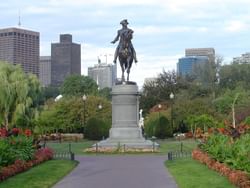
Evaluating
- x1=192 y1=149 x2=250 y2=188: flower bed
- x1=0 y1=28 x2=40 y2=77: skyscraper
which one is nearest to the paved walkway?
x1=192 y1=149 x2=250 y2=188: flower bed

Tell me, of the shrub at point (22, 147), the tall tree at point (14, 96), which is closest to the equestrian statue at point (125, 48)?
the shrub at point (22, 147)

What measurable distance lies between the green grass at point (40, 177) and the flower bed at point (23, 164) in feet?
0.73

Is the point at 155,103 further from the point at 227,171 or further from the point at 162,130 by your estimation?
the point at 227,171

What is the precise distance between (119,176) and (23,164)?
440cm

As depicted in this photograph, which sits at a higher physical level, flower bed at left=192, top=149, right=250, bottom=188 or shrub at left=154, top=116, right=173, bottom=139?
shrub at left=154, top=116, right=173, bottom=139

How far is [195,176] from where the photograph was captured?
19.3 metres

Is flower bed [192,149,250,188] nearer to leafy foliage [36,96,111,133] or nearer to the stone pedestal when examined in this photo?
the stone pedestal

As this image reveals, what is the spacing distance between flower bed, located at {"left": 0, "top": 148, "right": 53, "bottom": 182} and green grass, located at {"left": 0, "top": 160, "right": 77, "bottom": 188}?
0.22 metres

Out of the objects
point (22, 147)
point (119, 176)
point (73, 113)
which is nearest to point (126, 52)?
point (22, 147)

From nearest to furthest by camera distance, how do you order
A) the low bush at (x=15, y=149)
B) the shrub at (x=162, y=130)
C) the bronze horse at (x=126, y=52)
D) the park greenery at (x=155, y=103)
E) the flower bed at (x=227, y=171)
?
the flower bed at (x=227, y=171), the low bush at (x=15, y=149), the bronze horse at (x=126, y=52), the park greenery at (x=155, y=103), the shrub at (x=162, y=130)

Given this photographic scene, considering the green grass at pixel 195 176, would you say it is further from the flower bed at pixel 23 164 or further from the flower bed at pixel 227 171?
the flower bed at pixel 23 164

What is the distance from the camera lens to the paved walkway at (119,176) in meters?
17.4

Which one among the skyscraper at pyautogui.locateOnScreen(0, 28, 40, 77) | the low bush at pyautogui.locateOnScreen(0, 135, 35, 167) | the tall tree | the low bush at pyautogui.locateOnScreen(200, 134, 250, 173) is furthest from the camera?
the skyscraper at pyautogui.locateOnScreen(0, 28, 40, 77)

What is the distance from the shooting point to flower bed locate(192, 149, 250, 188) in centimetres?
1525
